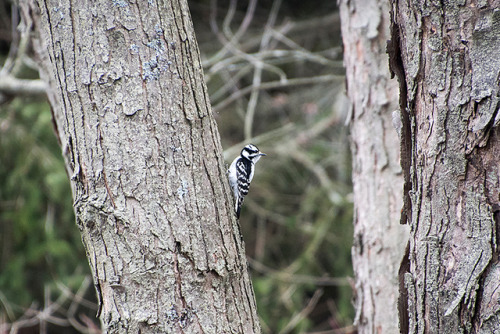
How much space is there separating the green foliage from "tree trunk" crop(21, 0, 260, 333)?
3.24 m

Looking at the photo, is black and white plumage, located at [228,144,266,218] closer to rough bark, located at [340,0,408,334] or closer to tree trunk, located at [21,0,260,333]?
rough bark, located at [340,0,408,334]

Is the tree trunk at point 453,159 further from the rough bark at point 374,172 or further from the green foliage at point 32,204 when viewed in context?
the green foliage at point 32,204

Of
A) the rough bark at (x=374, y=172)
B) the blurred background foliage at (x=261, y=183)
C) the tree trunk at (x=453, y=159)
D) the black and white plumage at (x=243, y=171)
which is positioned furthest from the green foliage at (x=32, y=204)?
the tree trunk at (x=453, y=159)

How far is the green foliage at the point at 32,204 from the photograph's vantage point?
5.10 meters

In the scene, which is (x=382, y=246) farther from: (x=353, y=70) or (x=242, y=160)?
(x=242, y=160)

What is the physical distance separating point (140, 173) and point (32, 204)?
150 inches

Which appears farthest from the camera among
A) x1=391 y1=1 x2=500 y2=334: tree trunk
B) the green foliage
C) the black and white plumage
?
the green foliage

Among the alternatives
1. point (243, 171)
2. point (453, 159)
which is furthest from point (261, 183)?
point (453, 159)

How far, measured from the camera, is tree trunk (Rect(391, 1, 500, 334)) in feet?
5.35

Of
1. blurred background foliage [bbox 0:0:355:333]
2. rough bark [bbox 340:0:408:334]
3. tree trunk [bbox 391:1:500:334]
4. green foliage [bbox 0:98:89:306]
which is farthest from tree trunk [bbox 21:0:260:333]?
green foliage [bbox 0:98:89:306]

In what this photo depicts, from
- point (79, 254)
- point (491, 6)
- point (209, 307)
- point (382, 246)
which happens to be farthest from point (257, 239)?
point (491, 6)

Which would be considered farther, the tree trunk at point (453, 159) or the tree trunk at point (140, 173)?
the tree trunk at point (140, 173)

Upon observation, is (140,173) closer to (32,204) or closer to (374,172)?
(374,172)

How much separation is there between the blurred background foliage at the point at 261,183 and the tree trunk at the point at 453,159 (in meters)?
2.21
